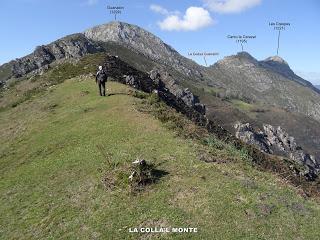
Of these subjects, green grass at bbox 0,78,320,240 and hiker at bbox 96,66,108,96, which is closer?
green grass at bbox 0,78,320,240

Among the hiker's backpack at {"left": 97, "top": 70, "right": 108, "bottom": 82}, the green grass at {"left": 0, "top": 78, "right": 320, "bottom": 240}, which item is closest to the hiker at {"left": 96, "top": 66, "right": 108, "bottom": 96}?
the hiker's backpack at {"left": 97, "top": 70, "right": 108, "bottom": 82}

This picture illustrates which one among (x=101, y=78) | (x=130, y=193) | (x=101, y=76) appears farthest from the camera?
(x=101, y=78)

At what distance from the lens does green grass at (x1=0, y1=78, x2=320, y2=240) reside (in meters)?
19.5

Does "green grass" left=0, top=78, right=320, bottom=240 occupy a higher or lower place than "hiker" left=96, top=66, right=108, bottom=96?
lower

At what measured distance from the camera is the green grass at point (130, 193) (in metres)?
19.5

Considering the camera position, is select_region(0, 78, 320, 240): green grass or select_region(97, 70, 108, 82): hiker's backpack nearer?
select_region(0, 78, 320, 240): green grass

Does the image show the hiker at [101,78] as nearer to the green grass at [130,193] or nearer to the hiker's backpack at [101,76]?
the hiker's backpack at [101,76]

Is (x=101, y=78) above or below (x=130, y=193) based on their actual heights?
above

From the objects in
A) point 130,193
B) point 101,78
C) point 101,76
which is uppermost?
point 101,76

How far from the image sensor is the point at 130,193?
871 inches

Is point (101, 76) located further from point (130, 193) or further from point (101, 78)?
point (130, 193)

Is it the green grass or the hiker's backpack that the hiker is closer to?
the hiker's backpack

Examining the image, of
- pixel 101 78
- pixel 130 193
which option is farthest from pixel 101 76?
pixel 130 193

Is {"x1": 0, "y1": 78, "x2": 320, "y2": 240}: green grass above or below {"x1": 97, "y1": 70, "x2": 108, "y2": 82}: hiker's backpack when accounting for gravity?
→ below
